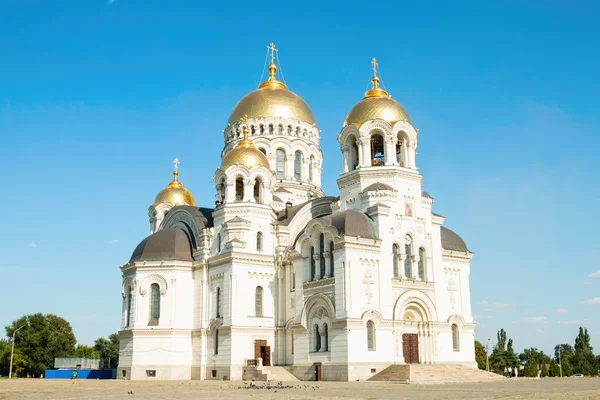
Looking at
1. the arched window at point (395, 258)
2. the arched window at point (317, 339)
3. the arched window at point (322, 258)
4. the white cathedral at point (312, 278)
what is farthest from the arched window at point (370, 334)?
the arched window at point (322, 258)

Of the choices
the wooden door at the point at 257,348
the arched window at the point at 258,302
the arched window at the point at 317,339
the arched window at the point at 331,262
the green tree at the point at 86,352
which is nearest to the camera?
the arched window at the point at 331,262

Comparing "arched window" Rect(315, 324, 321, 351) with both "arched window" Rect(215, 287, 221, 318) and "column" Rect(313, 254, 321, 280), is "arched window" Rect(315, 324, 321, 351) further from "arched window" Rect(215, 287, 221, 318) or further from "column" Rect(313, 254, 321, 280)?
"arched window" Rect(215, 287, 221, 318)

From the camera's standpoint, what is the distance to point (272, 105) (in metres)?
45.3

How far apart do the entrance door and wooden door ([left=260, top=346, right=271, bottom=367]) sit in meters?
7.44

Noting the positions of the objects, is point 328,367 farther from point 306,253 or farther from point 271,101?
point 271,101

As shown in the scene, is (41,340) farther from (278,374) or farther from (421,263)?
(421,263)

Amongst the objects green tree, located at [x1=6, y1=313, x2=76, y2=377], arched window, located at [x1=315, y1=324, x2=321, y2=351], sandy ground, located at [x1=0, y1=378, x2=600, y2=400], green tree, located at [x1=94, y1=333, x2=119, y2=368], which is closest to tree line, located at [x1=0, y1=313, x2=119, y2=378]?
Result: green tree, located at [x1=6, y1=313, x2=76, y2=377]

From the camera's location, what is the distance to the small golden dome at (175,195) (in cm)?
4775

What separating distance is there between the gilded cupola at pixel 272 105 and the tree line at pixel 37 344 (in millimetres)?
28520

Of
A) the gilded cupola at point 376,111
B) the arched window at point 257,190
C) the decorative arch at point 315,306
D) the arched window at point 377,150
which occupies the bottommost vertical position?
the decorative arch at point 315,306

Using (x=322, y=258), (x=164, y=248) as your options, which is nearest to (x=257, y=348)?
(x=322, y=258)

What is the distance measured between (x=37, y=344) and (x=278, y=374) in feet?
109

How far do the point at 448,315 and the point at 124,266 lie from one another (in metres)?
18.9

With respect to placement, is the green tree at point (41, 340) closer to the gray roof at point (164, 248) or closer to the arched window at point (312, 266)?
the gray roof at point (164, 248)
